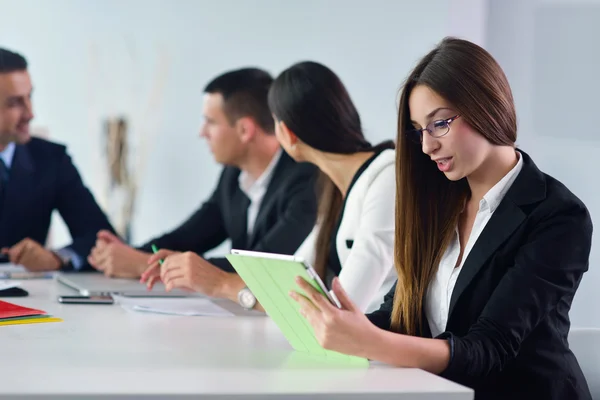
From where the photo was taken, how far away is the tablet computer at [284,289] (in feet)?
4.65

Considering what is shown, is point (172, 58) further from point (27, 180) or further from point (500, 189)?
point (500, 189)

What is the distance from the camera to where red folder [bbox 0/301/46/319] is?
2000mm

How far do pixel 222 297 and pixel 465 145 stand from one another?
1.06 meters

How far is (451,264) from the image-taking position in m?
1.79

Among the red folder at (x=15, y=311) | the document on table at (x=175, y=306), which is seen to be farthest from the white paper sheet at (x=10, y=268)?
the red folder at (x=15, y=311)

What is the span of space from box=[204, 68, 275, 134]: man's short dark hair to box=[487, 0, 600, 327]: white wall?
974 mm

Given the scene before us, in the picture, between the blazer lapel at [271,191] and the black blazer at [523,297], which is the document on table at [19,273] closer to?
the blazer lapel at [271,191]

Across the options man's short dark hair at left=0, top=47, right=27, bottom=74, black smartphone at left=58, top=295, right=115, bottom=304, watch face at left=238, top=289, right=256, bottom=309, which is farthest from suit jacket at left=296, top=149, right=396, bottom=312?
man's short dark hair at left=0, top=47, right=27, bottom=74

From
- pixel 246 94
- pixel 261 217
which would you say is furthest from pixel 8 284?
pixel 246 94

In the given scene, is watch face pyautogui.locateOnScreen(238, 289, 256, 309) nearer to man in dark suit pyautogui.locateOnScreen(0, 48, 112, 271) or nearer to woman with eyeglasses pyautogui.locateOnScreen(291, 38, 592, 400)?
woman with eyeglasses pyautogui.locateOnScreen(291, 38, 592, 400)

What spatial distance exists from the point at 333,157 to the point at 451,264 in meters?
0.87

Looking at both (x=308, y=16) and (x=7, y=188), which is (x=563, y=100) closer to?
(x=7, y=188)

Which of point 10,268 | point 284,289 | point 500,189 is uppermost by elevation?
point 500,189

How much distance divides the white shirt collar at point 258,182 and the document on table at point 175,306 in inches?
36.6
